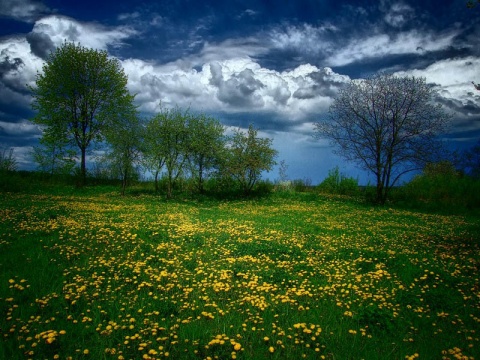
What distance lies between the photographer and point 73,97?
34.2 m

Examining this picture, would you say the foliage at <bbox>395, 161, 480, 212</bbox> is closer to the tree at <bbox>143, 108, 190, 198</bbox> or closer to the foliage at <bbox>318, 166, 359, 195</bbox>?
the foliage at <bbox>318, 166, 359, 195</bbox>

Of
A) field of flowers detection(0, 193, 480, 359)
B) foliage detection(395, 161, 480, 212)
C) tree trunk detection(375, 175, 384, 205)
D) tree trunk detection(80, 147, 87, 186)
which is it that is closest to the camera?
field of flowers detection(0, 193, 480, 359)

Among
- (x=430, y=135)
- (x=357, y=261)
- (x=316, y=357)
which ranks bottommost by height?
(x=316, y=357)

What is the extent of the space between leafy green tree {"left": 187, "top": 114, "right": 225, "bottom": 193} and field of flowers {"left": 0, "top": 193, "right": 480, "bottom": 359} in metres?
17.1

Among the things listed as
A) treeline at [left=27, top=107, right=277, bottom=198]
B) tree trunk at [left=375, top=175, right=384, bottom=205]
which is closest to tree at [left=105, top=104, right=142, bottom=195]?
treeline at [left=27, top=107, right=277, bottom=198]

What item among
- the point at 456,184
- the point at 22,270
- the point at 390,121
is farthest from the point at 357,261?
the point at 456,184

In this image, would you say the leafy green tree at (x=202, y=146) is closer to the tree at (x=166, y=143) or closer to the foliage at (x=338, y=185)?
the tree at (x=166, y=143)

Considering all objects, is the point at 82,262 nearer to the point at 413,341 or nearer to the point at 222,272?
the point at 222,272

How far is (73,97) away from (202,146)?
56.6ft

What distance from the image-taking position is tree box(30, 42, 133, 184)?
1334 inches

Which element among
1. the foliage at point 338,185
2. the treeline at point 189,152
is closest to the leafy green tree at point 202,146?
the treeline at point 189,152

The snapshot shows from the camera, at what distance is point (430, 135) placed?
2659cm

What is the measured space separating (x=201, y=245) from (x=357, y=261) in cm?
501

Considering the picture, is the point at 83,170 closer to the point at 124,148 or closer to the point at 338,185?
the point at 124,148
